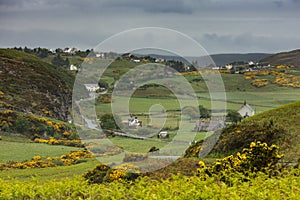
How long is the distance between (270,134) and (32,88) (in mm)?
41575

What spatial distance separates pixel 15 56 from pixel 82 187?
62938 millimetres

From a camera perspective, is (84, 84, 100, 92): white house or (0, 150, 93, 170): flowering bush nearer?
(0, 150, 93, 170): flowering bush

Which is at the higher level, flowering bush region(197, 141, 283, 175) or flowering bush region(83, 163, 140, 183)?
flowering bush region(197, 141, 283, 175)

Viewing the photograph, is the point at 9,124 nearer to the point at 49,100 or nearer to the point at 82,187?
the point at 49,100

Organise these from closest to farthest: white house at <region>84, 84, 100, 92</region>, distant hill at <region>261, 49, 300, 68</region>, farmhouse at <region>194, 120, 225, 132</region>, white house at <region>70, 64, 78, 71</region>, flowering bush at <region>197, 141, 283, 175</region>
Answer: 1. flowering bush at <region>197, 141, 283, 175</region>
2. farmhouse at <region>194, 120, 225, 132</region>
3. white house at <region>84, 84, 100, 92</region>
4. white house at <region>70, 64, 78, 71</region>
5. distant hill at <region>261, 49, 300, 68</region>

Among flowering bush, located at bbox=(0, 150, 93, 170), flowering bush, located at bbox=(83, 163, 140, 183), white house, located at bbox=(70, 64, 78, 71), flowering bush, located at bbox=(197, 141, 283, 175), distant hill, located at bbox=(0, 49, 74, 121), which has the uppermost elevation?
white house, located at bbox=(70, 64, 78, 71)

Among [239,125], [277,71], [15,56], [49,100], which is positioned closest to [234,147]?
[239,125]

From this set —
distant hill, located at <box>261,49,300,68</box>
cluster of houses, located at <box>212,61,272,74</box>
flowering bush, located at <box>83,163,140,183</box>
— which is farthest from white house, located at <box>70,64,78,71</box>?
flowering bush, located at <box>83,163,140,183</box>

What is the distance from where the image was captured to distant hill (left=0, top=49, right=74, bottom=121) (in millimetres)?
53103

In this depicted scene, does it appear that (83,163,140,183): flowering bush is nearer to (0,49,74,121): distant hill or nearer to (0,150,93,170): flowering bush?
(0,150,93,170): flowering bush

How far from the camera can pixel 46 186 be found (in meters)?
10.1

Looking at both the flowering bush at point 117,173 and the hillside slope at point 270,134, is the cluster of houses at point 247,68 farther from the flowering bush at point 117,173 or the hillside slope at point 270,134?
the flowering bush at point 117,173

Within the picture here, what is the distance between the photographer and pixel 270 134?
21078mm

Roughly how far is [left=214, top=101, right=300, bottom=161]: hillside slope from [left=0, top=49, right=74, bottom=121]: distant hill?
3104 centimetres
